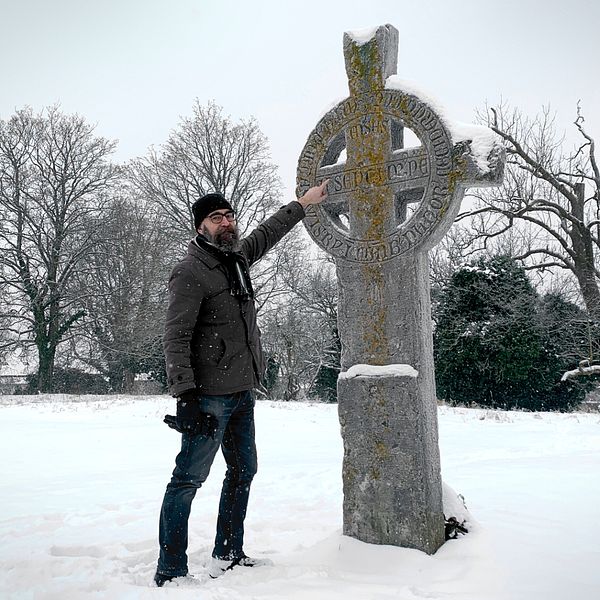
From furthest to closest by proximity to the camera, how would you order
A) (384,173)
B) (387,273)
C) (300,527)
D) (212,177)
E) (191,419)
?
(212,177), (300,527), (384,173), (387,273), (191,419)

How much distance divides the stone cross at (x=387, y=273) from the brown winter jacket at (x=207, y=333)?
2.24 feet

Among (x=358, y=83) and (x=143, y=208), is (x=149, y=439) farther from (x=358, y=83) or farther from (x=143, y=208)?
(x=143, y=208)

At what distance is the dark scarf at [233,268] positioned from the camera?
10.2 ft

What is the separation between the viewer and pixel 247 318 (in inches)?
123

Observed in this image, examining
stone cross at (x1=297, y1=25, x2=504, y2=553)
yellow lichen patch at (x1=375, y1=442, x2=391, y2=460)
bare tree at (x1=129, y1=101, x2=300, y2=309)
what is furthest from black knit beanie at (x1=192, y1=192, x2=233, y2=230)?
bare tree at (x1=129, y1=101, x2=300, y2=309)

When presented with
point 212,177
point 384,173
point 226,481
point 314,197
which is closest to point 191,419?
point 226,481

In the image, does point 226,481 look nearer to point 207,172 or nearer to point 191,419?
point 191,419

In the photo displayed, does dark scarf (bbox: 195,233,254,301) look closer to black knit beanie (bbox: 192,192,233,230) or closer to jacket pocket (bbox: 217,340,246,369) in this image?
black knit beanie (bbox: 192,192,233,230)

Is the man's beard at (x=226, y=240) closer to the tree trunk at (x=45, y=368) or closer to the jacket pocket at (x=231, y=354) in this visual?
the jacket pocket at (x=231, y=354)

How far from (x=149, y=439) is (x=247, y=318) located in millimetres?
5846

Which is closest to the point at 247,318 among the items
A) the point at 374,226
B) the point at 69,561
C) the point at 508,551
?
the point at 374,226

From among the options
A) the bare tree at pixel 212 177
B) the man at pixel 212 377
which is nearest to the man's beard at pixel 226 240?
the man at pixel 212 377

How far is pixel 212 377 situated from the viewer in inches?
115

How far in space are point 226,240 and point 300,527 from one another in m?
2.04
